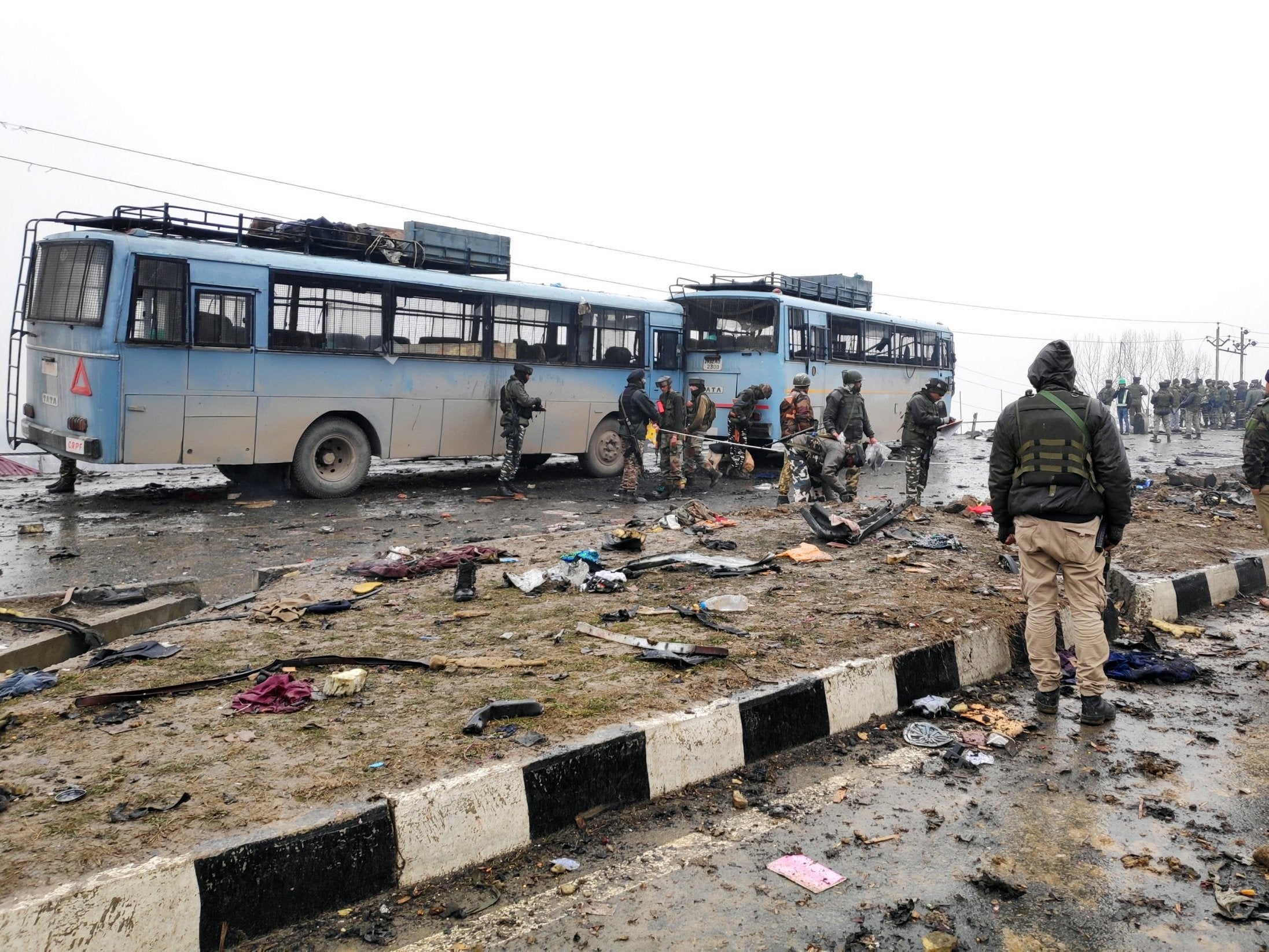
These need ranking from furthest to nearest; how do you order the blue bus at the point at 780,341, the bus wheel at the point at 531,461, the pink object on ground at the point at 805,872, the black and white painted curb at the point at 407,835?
the blue bus at the point at 780,341
the bus wheel at the point at 531,461
the pink object on ground at the point at 805,872
the black and white painted curb at the point at 407,835

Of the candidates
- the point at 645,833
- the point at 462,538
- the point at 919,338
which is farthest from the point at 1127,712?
the point at 919,338

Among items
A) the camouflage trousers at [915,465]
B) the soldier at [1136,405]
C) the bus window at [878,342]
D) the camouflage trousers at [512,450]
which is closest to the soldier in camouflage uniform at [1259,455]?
the camouflage trousers at [915,465]

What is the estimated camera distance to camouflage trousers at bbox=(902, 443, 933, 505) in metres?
10.6

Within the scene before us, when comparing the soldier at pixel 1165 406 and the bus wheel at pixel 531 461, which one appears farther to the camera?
the soldier at pixel 1165 406

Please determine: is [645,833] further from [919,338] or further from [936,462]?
[919,338]

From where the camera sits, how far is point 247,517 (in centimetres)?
962

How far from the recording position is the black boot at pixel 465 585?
5.50 m

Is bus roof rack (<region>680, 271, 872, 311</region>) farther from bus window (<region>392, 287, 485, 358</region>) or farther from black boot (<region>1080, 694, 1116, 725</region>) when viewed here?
black boot (<region>1080, 694, 1116, 725</region>)

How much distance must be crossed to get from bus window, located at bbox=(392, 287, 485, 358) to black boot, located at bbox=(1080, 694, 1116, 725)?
9563mm

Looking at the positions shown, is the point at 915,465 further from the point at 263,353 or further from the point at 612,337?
the point at 263,353

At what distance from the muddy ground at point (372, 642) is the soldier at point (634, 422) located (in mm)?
2080

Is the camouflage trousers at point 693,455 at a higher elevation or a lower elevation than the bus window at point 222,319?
lower

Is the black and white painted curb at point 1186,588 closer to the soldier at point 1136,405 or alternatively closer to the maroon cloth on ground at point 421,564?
the maroon cloth on ground at point 421,564

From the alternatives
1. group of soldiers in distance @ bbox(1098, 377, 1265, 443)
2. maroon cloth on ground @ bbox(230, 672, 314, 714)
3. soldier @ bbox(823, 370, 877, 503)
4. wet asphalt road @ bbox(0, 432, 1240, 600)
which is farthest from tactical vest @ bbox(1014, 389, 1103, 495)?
group of soldiers in distance @ bbox(1098, 377, 1265, 443)
